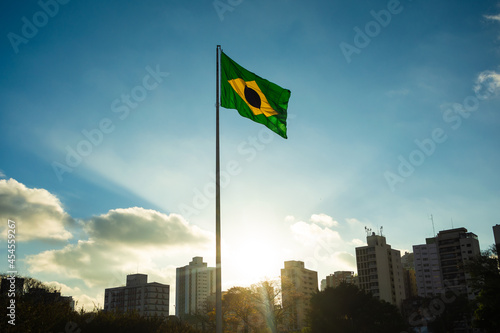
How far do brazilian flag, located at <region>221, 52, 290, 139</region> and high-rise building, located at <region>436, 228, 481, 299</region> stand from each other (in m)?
133

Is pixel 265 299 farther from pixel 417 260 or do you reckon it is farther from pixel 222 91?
pixel 417 260

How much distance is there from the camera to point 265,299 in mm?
67500

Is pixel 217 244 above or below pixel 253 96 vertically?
below

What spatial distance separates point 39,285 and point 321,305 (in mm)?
54959

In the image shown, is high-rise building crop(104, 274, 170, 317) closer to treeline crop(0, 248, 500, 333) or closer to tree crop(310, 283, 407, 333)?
treeline crop(0, 248, 500, 333)

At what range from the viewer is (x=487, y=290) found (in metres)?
46.2

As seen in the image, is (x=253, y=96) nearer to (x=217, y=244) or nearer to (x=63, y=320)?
(x=217, y=244)

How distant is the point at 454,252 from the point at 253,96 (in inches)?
5460

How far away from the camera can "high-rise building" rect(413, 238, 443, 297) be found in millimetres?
159625

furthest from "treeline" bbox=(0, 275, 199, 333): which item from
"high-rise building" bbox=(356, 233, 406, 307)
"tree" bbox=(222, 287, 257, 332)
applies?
"high-rise building" bbox=(356, 233, 406, 307)

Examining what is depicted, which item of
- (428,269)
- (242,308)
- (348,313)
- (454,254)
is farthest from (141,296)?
(348,313)

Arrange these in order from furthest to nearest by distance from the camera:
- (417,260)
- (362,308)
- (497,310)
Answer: (417,260), (362,308), (497,310)

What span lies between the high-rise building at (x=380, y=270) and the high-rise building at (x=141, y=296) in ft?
269

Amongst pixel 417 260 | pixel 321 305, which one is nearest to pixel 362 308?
pixel 321 305
